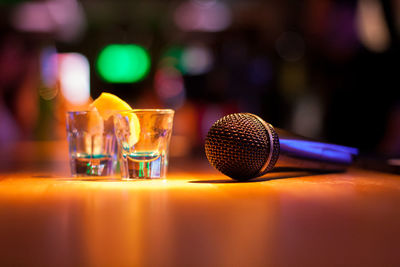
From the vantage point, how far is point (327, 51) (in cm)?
477

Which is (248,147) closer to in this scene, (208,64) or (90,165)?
(90,165)

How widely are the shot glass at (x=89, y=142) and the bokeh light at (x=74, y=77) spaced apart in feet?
30.9

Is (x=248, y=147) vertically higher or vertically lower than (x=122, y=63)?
lower

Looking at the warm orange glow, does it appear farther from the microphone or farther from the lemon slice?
the lemon slice

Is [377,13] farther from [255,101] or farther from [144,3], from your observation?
[144,3]

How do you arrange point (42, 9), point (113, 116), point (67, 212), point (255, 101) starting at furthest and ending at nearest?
1. point (42, 9)
2. point (255, 101)
3. point (113, 116)
4. point (67, 212)

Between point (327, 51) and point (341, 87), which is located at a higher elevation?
point (327, 51)

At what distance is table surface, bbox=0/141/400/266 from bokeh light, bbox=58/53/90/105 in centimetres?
980

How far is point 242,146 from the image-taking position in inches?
51.3

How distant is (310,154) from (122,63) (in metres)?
9.78

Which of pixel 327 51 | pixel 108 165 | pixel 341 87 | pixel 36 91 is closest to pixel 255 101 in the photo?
pixel 327 51

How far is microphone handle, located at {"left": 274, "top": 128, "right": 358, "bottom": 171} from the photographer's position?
1453 millimetres

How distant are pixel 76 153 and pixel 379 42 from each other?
9.16ft

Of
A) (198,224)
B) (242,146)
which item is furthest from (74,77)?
(198,224)
